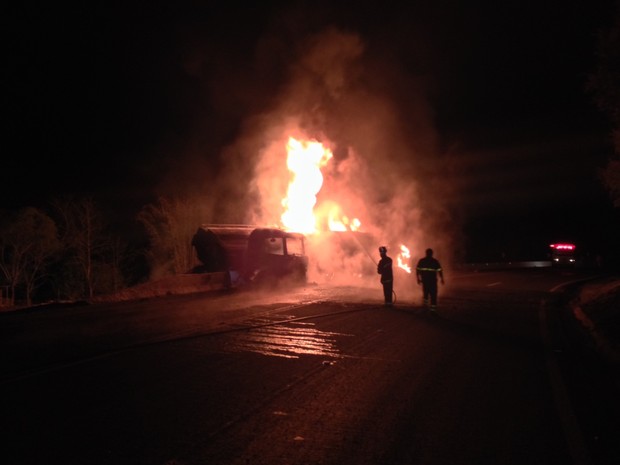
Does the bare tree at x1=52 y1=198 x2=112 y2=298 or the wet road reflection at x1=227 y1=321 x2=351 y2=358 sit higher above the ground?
the bare tree at x1=52 y1=198 x2=112 y2=298

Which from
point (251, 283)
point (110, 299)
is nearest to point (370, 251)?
point (251, 283)

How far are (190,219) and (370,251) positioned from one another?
23.7m

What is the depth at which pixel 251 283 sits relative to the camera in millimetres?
18516

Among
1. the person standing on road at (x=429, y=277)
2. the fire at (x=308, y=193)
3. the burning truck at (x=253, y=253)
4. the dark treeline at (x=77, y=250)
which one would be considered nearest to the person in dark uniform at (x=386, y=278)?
the person standing on road at (x=429, y=277)

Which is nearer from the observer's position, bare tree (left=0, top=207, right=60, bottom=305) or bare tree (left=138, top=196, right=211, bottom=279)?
bare tree (left=0, top=207, right=60, bottom=305)

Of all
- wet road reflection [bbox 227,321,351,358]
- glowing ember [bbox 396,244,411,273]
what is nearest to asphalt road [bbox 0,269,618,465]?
wet road reflection [bbox 227,321,351,358]

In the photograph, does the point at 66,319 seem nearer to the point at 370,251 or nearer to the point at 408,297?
the point at 408,297

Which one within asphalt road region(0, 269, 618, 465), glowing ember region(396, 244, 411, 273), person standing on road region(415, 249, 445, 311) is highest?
glowing ember region(396, 244, 411, 273)

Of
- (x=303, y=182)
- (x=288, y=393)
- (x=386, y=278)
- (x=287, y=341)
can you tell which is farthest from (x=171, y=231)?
(x=288, y=393)

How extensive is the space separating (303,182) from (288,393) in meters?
20.7

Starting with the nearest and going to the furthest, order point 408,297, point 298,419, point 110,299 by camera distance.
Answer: point 298,419, point 110,299, point 408,297

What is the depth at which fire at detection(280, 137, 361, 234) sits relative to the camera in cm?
2606

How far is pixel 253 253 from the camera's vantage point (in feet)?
62.1

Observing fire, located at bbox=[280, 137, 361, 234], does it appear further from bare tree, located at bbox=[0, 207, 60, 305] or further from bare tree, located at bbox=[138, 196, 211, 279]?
bare tree, located at bbox=[0, 207, 60, 305]
